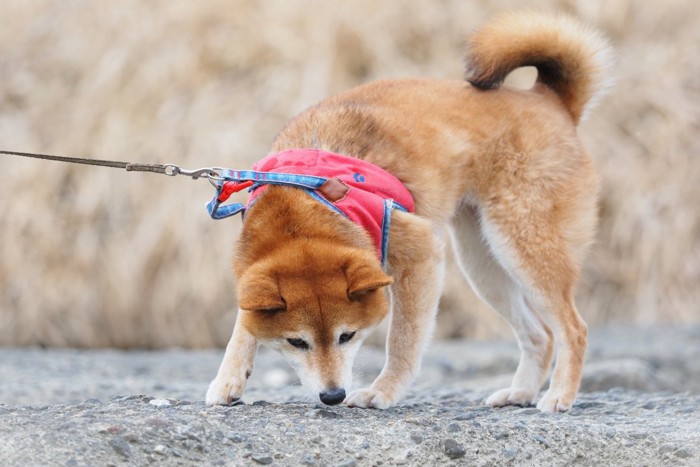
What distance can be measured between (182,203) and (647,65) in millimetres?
4112

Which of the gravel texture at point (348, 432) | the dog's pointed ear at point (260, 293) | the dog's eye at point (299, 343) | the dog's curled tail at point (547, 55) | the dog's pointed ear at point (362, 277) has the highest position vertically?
the dog's curled tail at point (547, 55)

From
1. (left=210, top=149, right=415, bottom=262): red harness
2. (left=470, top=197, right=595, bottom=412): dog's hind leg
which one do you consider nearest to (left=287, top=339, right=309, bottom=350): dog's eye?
(left=210, top=149, right=415, bottom=262): red harness

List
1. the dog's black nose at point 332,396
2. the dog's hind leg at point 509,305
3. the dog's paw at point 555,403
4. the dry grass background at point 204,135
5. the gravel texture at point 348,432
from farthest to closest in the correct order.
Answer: the dry grass background at point 204,135, the dog's hind leg at point 509,305, the dog's paw at point 555,403, the dog's black nose at point 332,396, the gravel texture at point 348,432

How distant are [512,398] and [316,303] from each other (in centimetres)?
138

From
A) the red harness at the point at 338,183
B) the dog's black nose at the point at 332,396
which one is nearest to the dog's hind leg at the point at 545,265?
the red harness at the point at 338,183

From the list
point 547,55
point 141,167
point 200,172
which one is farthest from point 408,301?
point 547,55

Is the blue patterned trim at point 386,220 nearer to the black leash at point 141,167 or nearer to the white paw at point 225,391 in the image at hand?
the black leash at point 141,167

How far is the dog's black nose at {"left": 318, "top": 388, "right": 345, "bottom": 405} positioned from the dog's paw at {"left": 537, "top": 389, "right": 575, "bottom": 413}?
109 cm

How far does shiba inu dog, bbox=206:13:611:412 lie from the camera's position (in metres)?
3.75

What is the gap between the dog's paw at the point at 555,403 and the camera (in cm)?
441

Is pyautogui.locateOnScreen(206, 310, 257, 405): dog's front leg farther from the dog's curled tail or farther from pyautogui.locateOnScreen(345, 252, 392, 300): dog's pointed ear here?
the dog's curled tail

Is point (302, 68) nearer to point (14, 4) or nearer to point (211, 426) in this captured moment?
point (14, 4)

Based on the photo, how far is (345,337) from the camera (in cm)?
382

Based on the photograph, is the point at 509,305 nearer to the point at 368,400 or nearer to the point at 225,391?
the point at 368,400
